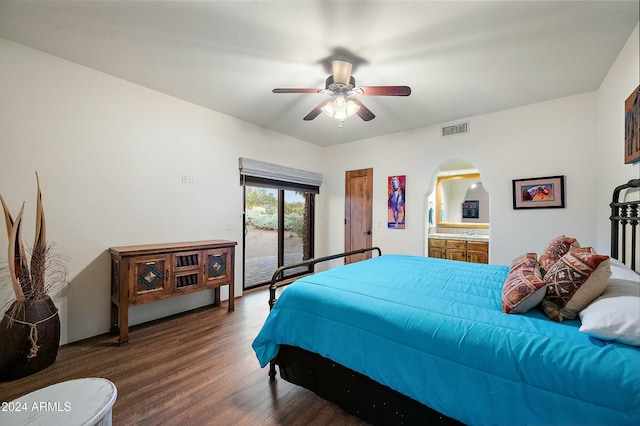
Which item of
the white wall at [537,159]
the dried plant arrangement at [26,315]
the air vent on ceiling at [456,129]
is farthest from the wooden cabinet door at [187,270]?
the air vent on ceiling at [456,129]

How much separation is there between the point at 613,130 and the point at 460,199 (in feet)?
8.61

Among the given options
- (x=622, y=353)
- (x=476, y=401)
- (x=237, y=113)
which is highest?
(x=237, y=113)

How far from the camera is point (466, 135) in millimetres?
3713

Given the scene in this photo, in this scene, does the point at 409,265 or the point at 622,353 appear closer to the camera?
the point at 622,353

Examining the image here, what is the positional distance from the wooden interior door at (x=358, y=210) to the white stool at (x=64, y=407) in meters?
4.03

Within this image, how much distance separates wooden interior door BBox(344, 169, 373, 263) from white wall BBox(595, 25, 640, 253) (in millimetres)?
2840

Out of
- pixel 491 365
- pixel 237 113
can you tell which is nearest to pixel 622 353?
pixel 491 365

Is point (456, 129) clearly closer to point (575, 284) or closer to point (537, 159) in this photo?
point (537, 159)

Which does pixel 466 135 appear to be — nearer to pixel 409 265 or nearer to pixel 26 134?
pixel 409 265

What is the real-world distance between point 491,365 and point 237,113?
147 inches

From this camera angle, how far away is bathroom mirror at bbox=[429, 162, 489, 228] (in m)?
4.73

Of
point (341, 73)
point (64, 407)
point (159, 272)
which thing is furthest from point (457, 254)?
point (64, 407)

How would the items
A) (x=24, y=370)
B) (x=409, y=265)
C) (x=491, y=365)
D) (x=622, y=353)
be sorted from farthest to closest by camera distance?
(x=409, y=265), (x=24, y=370), (x=491, y=365), (x=622, y=353)

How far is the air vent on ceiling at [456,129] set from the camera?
3.70 m
